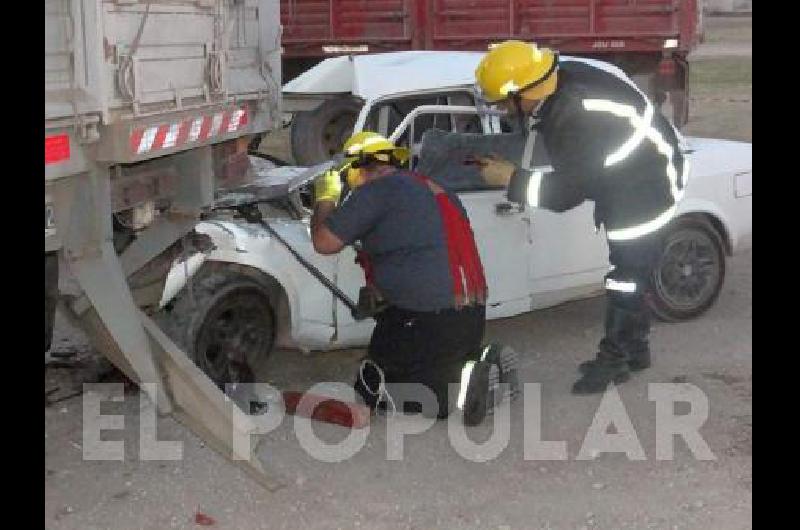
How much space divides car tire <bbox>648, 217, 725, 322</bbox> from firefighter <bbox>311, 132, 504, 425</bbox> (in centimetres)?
170

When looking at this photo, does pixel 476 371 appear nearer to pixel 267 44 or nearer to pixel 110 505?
pixel 110 505

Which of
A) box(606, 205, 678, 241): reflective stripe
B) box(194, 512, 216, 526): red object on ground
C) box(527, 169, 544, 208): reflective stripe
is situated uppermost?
box(527, 169, 544, 208): reflective stripe

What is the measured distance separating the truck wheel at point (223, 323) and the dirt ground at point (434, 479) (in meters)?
0.35

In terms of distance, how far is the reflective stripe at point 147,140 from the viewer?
4.18 metres

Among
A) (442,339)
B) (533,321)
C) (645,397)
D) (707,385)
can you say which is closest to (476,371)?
(442,339)

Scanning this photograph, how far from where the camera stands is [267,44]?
225 inches

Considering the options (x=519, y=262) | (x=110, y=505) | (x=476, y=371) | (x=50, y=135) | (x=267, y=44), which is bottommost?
(x=110, y=505)

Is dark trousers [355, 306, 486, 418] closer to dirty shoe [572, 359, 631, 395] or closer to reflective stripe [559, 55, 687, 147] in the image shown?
dirty shoe [572, 359, 631, 395]

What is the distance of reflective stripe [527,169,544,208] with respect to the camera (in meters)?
5.28

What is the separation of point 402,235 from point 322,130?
2.43 m

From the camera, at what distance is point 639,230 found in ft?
17.8

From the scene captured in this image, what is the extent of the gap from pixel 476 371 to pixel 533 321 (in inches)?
74.9

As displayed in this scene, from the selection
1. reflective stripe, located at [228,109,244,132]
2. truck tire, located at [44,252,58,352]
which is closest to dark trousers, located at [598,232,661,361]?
reflective stripe, located at [228,109,244,132]

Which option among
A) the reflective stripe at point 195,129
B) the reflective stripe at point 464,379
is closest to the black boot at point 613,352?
the reflective stripe at point 464,379
